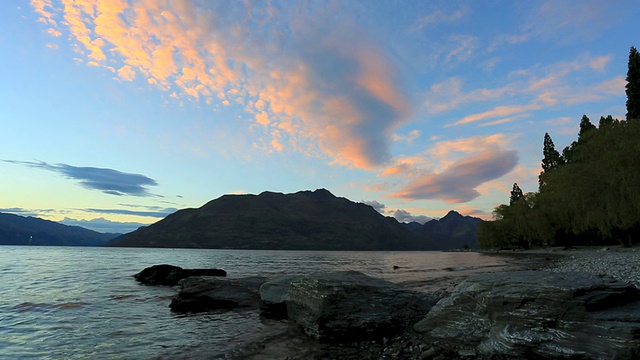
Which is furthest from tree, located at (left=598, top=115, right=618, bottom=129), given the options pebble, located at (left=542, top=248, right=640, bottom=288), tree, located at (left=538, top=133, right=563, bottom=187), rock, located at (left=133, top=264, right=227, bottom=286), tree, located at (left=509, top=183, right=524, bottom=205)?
tree, located at (left=509, top=183, right=524, bottom=205)

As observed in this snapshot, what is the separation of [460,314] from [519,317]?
2190mm

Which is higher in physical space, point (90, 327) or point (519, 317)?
point (519, 317)

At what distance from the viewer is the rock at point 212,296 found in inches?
785

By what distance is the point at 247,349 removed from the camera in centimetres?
1188

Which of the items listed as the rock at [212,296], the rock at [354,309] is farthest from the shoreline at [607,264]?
the rock at [212,296]

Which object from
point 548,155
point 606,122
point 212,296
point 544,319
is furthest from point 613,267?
point 548,155

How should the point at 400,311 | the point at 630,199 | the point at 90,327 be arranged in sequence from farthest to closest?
the point at 630,199, the point at 90,327, the point at 400,311

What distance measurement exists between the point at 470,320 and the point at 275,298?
9871mm

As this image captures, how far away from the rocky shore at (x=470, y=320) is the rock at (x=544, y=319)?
2cm

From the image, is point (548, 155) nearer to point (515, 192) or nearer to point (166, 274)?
point (515, 192)

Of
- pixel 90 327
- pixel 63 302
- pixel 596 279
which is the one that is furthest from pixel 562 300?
pixel 63 302

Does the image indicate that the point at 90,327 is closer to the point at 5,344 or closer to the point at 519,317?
the point at 5,344

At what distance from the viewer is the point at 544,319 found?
8.64 m

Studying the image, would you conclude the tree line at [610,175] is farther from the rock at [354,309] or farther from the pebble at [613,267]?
the rock at [354,309]
